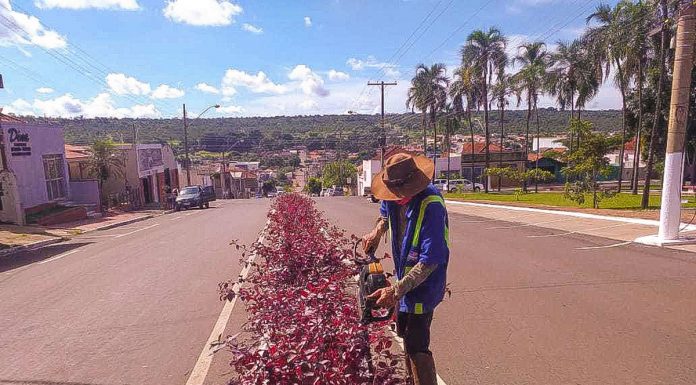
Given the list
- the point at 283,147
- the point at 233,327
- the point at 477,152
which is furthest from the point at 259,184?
the point at 233,327

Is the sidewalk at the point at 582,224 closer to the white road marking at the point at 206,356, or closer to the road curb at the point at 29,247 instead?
the white road marking at the point at 206,356

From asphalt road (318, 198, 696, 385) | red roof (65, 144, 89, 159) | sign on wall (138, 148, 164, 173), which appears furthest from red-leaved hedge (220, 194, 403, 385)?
sign on wall (138, 148, 164, 173)

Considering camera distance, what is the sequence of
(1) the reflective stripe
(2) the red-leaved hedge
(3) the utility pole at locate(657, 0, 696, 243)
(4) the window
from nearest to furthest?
(2) the red-leaved hedge
(1) the reflective stripe
(3) the utility pole at locate(657, 0, 696, 243)
(4) the window

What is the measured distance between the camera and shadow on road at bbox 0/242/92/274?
12.0 metres

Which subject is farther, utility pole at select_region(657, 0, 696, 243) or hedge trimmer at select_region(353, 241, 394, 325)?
utility pole at select_region(657, 0, 696, 243)

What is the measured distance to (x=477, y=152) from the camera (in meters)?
63.5

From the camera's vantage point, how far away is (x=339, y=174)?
3452 inches

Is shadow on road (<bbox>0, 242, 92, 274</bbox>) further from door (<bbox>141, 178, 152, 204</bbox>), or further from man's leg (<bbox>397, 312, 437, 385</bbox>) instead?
door (<bbox>141, 178, 152, 204</bbox>)

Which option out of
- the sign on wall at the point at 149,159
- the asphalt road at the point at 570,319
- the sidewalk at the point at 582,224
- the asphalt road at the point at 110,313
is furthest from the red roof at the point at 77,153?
the asphalt road at the point at 570,319

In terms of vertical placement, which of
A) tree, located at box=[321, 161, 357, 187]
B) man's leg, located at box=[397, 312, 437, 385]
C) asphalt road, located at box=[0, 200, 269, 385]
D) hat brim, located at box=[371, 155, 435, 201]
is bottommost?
tree, located at box=[321, 161, 357, 187]

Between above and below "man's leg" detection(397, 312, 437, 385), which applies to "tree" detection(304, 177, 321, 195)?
below

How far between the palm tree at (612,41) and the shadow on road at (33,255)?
27235mm

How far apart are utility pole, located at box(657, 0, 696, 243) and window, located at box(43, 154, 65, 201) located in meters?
27.3

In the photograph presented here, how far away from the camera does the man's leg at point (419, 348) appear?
3098mm
